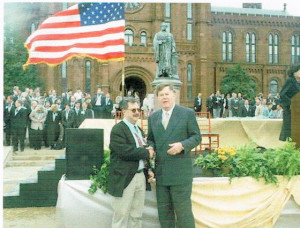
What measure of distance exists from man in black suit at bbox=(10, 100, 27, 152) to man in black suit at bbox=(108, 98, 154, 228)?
9.23 m

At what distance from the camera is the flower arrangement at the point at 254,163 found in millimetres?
5230

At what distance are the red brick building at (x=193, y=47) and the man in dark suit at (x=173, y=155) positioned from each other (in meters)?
26.0

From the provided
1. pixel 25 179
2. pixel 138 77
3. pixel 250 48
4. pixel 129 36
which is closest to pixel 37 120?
pixel 25 179

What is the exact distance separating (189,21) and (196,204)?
106ft

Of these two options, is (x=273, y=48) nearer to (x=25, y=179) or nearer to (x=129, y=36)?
(x=129, y=36)

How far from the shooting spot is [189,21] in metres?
36.1

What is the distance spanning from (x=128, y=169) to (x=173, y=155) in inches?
18.9

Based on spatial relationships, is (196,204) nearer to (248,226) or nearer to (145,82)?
(248,226)

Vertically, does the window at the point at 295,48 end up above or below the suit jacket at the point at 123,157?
above

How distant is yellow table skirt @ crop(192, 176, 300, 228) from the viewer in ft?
16.7

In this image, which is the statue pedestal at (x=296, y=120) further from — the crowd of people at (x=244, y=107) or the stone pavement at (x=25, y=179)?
the crowd of people at (x=244, y=107)

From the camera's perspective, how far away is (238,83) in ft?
120

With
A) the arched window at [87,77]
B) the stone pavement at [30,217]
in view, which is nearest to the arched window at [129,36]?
the arched window at [87,77]

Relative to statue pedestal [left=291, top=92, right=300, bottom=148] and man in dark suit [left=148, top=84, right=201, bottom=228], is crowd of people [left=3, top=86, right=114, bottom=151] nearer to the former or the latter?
statue pedestal [left=291, top=92, right=300, bottom=148]
